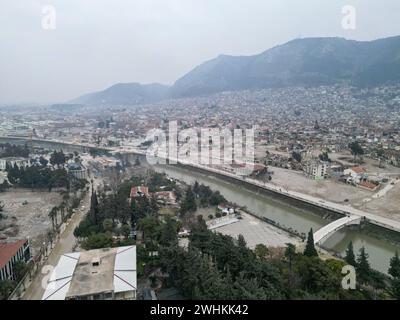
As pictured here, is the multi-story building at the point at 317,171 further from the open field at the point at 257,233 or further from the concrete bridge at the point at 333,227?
the open field at the point at 257,233

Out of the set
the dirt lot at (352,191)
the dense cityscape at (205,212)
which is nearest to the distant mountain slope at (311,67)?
the dense cityscape at (205,212)

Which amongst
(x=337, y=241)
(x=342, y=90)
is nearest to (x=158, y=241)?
(x=337, y=241)

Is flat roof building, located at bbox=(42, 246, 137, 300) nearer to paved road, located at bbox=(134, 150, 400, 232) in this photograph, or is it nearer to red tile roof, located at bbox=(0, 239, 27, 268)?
red tile roof, located at bbox=(0, 239, 27, 268)

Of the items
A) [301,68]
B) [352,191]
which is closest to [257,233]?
[352,191]

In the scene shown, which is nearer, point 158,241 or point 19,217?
point 158,241

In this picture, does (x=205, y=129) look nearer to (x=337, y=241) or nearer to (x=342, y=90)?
(x=337, y=241)

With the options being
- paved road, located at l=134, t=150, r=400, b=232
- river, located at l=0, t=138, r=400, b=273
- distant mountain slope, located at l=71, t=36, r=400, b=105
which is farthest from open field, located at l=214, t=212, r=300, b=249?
distant mountain slope, located at l=71, t=36, r=400, b=105

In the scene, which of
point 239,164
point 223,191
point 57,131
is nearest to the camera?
point 223,191
